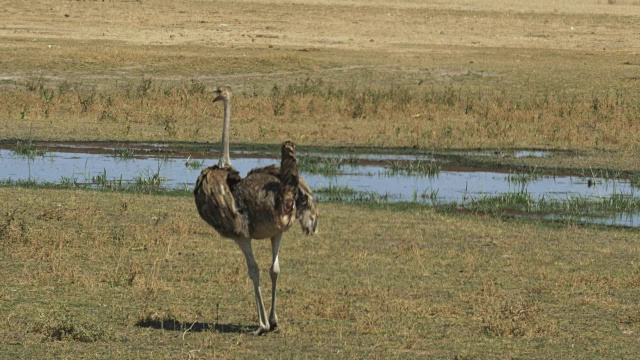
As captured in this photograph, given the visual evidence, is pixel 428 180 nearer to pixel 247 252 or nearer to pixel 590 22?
pixel 247 252

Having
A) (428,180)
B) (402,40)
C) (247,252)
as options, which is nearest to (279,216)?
(247,252)

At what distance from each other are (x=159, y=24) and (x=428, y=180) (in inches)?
977

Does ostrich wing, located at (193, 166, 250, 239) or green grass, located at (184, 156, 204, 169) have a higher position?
ostrich wing, located at (193, 166, 250, 239)

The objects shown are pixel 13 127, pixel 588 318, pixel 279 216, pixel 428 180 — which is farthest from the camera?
pixel 13 127

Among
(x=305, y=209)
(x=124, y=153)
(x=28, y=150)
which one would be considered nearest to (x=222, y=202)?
(x=305, y=209)

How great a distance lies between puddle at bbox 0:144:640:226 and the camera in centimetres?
1578

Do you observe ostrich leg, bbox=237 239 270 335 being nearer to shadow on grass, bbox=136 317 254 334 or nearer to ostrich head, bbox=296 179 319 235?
shadow on grass, bbox=136 317 254 334

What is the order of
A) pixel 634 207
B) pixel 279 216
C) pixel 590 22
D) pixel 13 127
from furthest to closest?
pixel 590 22, pixel 13 127, pixel 634 207, pixel 279 216

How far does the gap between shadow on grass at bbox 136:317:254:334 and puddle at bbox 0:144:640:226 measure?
680 centimetres

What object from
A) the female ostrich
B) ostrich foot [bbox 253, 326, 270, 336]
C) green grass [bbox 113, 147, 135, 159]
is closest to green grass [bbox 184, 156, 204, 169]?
green grass [bbox 113, 147, 135, 159]

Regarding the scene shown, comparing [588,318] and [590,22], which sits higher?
[590,22]

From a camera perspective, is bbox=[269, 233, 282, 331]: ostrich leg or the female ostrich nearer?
the female ostrich

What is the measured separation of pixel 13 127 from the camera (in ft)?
67.6

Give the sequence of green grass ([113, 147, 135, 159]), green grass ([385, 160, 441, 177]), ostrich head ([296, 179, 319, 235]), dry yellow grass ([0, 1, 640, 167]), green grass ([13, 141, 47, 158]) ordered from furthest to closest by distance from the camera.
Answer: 1. dry yellow grass ([0, 1, 640, 167])
2. green grass ([113, 147, 135, 159])
3. green grass ([13, 141, 47, 158])
4. green grass ([385, 160, 441, 177])
5. ostrich head ([296, 179, 319, 235])
